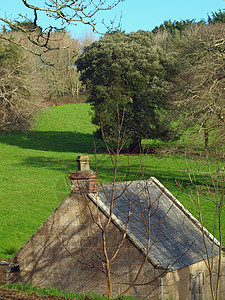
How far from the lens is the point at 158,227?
14.2 m

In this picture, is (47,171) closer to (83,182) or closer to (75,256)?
(83,182)

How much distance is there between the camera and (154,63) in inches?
1571

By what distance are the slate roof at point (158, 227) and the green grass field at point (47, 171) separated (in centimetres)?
115

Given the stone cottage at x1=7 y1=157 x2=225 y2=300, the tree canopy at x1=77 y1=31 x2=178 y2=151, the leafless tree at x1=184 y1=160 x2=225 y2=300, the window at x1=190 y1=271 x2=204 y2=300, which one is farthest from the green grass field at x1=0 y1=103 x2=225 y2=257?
the tree canopy at x1=77 y1=31 x2=178 y2=151

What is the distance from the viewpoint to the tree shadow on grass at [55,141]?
46.1 meters

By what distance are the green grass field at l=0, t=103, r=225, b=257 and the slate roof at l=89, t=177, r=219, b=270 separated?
45.2 inches

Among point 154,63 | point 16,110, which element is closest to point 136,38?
point 154,63

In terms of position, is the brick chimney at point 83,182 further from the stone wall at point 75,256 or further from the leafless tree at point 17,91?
the leafless tree at point 17,91

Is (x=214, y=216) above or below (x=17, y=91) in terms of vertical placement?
below

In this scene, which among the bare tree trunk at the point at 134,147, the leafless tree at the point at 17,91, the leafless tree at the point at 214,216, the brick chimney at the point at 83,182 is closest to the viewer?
the leafless tree at the point at 214,216

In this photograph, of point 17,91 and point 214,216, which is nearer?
point 214,216

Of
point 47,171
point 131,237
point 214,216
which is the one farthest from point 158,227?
point 47,171

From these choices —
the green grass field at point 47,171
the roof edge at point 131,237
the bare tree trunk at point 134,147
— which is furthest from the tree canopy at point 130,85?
the roof edge at point 131,237

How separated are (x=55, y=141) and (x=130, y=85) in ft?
47.1
